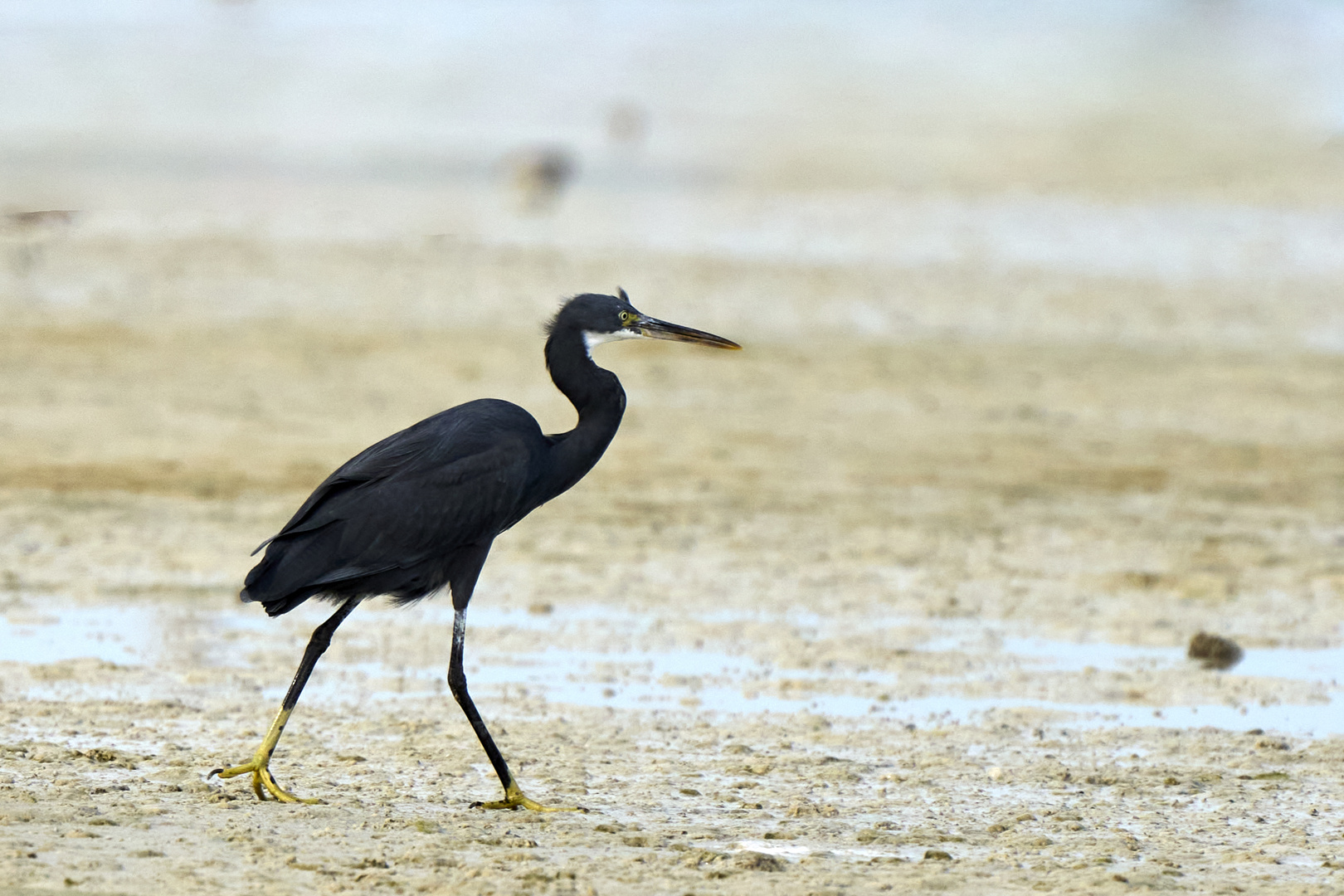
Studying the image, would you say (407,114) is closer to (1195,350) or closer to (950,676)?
(1195,350)

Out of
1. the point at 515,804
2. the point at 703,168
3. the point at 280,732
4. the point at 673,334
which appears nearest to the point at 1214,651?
the point at 673,334

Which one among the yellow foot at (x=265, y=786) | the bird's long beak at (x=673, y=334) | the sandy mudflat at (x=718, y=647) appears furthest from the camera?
the bird's long beak at (x=673, y=334)

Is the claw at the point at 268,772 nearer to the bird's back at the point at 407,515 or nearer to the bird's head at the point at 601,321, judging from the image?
the bird's back at the point at 407,515

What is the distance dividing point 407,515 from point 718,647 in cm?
261

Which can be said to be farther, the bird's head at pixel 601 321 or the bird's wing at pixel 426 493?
the bird's head at pixel 601 321

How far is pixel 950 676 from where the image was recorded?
315 inches

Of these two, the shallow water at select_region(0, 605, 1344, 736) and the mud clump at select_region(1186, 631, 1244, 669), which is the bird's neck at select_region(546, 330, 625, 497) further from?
the mud clump at select_region(1186, 631, 1244, 669)

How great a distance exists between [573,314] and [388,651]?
7.49 feet

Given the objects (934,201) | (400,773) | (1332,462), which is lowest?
(400,773)

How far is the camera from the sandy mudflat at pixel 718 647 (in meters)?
5.70

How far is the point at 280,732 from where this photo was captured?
6.11 m

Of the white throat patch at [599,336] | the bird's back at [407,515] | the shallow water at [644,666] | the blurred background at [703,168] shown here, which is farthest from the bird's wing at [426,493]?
the blurred background at [703,168]

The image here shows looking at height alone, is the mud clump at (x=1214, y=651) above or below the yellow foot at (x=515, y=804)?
above

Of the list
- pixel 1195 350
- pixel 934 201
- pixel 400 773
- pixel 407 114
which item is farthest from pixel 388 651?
pixel 407 114
